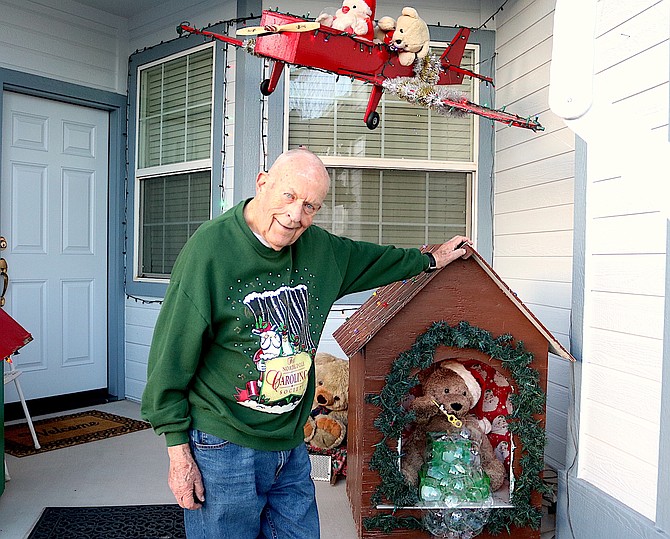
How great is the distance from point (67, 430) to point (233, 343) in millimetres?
2933

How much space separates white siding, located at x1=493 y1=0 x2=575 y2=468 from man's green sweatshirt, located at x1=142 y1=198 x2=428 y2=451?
1.83m

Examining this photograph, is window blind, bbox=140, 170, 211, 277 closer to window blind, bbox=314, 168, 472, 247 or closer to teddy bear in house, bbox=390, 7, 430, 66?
window blind, bbox=314, 168, 472, 247

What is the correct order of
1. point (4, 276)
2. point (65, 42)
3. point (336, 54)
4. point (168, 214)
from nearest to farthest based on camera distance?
1. point (336, 54)
2. point (4, 276)
3. point (65, 42)
4. point (168, 214)

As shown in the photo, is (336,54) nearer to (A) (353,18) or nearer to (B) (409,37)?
(A) (353,18)

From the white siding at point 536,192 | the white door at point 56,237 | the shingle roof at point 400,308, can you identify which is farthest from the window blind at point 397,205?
the white door at point 56,237

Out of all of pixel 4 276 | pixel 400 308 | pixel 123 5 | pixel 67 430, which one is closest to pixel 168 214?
pixel 4 276

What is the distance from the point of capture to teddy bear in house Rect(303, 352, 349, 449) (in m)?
3.39

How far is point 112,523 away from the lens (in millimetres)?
2750

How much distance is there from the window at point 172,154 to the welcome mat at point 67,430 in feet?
3.39

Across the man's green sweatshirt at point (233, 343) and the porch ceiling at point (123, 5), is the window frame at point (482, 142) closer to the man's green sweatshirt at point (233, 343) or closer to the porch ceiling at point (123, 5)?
the porch ceiling at point (123, 5)

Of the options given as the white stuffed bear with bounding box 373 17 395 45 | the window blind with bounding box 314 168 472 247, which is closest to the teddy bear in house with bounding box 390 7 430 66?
the white stuffed bear with bounding box 373 17 395 45

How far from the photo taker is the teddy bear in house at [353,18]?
2943mm

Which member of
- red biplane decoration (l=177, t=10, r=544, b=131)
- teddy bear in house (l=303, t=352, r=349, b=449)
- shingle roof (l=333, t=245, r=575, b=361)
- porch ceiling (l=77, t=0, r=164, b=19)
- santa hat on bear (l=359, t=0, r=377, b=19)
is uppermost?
porch ceiling (l=77, t=0, r=164, b=19)

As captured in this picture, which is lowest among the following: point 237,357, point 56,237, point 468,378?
point 468,378
